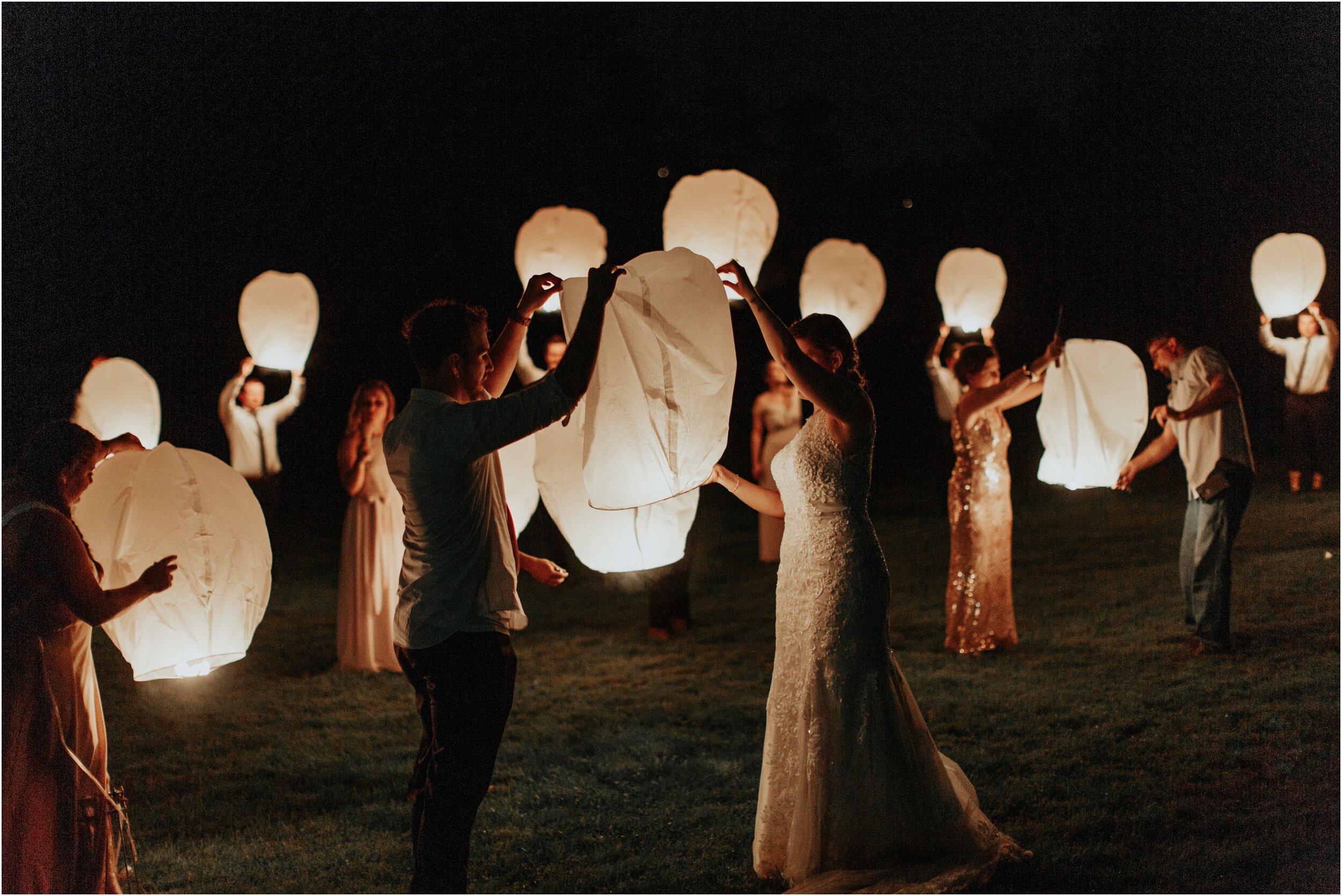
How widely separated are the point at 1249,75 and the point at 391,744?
63.1 feet

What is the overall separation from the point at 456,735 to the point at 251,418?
5.56m

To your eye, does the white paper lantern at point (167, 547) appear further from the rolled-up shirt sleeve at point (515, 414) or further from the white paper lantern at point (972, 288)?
the white paper lantern at point (972, 288)

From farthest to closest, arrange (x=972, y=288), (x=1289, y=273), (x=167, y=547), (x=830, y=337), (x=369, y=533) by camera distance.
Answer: (x=1289, y=273)
(x=972, y=288)
(x=369, y=533)
(x=830, y=337)
(x=167, y=547)

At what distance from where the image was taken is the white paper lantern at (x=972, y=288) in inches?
290

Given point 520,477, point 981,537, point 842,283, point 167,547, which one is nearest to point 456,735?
point 167,547

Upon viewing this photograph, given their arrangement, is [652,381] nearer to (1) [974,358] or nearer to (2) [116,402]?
(2) [116,402]

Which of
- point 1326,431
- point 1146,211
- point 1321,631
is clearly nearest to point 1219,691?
point 1321,631

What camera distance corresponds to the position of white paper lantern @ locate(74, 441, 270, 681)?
3.07m

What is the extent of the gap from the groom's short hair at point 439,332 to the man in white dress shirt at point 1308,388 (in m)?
8.21

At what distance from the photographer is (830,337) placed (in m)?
3.39

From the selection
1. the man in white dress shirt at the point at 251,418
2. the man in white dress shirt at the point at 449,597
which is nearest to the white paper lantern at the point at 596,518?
the man in white dress shirt at the point at 449,597

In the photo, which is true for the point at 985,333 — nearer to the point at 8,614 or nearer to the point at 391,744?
the point at 391,744

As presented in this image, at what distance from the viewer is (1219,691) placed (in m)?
5.25

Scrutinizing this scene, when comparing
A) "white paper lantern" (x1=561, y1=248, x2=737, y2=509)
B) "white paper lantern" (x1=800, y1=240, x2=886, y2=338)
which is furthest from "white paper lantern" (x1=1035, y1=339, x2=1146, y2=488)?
"white paper lantern" (x1=561, y1=248, x2=737, y2=509)
